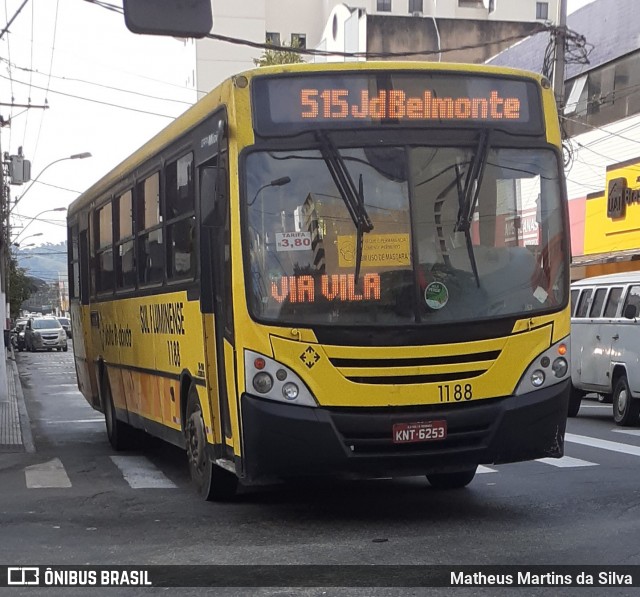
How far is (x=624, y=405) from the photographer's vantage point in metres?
16.7

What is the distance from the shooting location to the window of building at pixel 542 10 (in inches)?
2837

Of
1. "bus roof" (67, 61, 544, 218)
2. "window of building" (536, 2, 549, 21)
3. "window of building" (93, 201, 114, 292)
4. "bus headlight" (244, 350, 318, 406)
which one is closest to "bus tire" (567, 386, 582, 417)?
"window of building" (93, 201, 114, 292)

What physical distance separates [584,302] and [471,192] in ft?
34.9

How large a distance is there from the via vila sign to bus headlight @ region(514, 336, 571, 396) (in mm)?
19783

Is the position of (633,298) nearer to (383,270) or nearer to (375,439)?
(383,270)

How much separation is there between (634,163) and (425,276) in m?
20.8

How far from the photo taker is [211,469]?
926cm

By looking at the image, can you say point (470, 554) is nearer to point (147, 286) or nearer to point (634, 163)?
point (147, 286)

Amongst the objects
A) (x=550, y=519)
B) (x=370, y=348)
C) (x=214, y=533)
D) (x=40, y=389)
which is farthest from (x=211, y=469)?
(x=40, y=389)

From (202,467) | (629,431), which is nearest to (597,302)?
(629,431)

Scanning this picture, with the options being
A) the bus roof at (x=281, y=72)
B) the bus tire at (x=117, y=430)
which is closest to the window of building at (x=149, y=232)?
the bus roof at (x=281, y=72)

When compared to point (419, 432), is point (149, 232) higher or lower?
higher

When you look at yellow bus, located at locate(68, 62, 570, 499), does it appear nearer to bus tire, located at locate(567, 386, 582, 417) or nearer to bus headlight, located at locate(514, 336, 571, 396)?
bus headlight, located at locate(514, 336, 571, 396)

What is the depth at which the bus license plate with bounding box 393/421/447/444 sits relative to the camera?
790 cm
